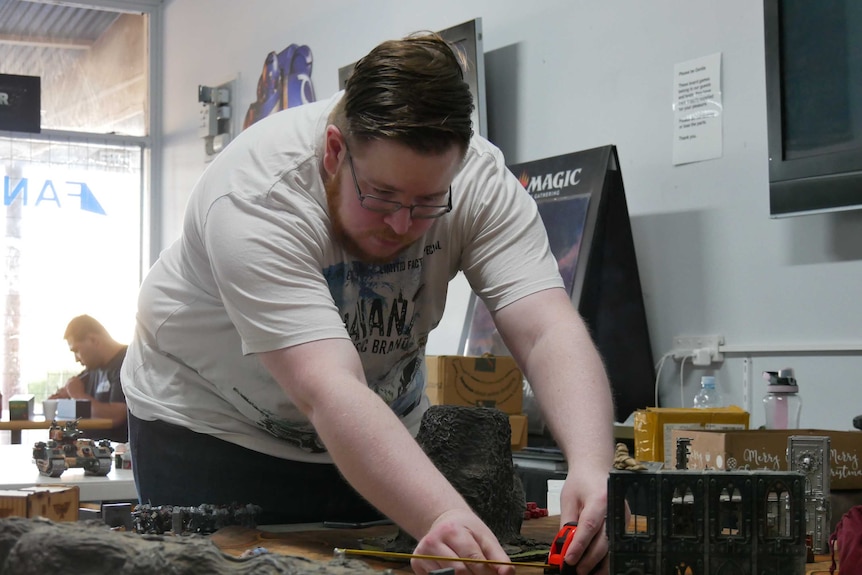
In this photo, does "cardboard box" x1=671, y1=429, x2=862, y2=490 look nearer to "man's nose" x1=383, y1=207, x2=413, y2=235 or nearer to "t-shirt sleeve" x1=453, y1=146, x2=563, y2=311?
"t-shirt sleeve" x1=453, y1=146, x2=563, y2=311

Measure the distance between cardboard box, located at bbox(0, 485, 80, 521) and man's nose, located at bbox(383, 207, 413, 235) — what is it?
516 mm

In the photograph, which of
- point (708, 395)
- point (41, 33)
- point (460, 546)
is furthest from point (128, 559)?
point (41, 33)

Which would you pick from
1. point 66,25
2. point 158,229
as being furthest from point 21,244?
point 66,25

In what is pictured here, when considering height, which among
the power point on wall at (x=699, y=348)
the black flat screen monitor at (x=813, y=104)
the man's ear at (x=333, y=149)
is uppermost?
the black flat screen monitor at (x=813, y=104)

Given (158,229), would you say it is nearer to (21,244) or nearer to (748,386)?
(21,244)

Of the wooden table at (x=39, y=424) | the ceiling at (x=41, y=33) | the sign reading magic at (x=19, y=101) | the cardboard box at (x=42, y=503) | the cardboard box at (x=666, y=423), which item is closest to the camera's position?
the cardboard box at (x=42, y=503)

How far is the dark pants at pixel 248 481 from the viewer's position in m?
1.52

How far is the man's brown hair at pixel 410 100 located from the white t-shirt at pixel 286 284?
0.39ft

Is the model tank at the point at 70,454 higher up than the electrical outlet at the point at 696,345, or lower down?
lower down

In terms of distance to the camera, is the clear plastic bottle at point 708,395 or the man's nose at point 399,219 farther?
the clear plastic bottle at point 708,395

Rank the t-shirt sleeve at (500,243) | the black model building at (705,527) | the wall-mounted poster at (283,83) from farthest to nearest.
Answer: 1. the wall-mounted poster at (283,83)
2. the t-shirt sleeve at (500,243)
3. the black model building at (705,527)

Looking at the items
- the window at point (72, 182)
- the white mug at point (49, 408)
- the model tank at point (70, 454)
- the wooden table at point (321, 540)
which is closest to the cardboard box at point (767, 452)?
the wooden table at point (321, 540)

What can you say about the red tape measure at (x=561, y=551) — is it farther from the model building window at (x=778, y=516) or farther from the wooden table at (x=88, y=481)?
the wooden table at (x=88, y=481)

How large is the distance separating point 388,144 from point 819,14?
1485 mm
